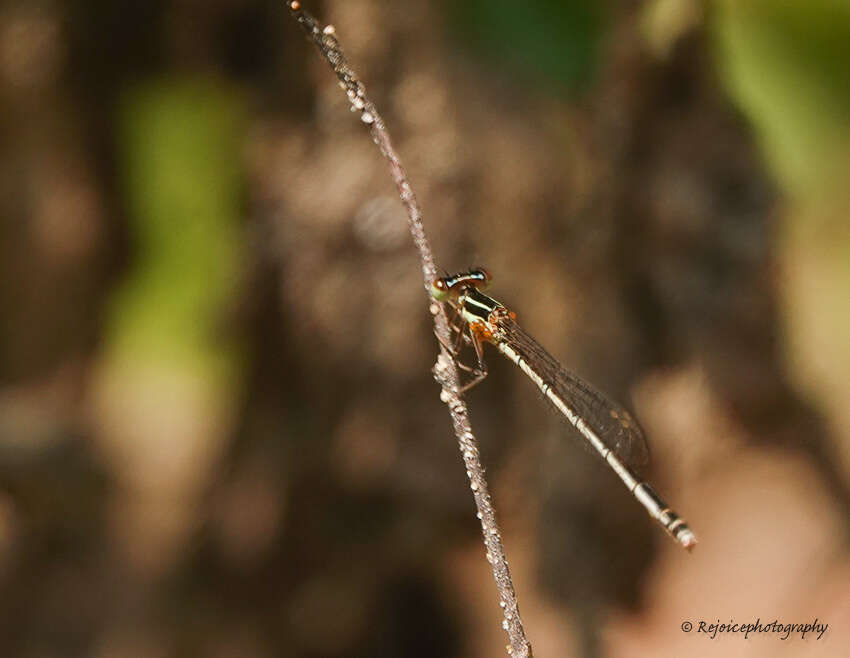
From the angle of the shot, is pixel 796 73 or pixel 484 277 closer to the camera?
pixel 484 277

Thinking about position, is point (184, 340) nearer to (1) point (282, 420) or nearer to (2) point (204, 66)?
(1) point (282, 420)

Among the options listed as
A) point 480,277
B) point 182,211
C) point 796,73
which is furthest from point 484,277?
point 182,211

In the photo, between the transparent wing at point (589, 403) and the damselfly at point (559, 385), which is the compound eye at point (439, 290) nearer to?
the damselfly at point (559, 385)

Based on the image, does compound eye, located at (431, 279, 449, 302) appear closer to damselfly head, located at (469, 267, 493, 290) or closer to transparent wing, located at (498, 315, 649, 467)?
damselfly head, located at (469, 267, 493, 290)

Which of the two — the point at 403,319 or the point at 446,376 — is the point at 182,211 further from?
the point at 446,376

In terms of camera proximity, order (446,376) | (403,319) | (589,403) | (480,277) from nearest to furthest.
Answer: (446,376) < (480,277) < (589,403) < (403,319)

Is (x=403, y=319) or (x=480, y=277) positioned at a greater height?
(x=403, y=319)

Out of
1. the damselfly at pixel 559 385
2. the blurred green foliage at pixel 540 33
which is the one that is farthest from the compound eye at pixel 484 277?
the blurred green foliage at pixel 540 33

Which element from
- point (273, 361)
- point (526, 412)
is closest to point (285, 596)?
point (273, 361)

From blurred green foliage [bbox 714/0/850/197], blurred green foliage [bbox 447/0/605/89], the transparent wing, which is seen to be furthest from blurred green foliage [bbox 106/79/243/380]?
blurred green foliage [bbox 714/0/850/197]
